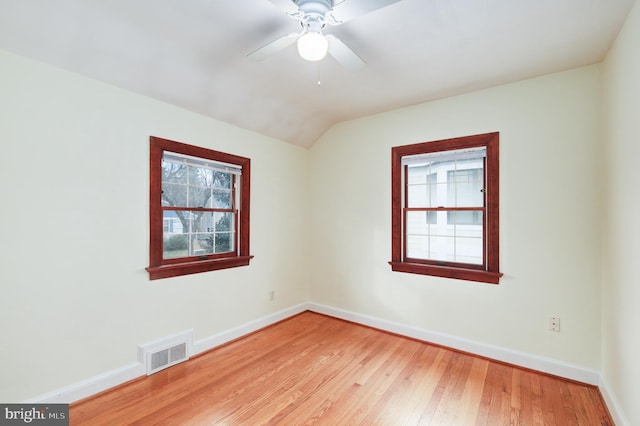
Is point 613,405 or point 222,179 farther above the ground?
point 222,179

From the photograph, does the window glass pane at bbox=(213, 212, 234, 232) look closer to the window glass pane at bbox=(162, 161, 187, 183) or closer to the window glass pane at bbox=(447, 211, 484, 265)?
the window glass pane at bbox=(162, 161, 187, 183)

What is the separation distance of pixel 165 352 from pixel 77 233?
4.11ft

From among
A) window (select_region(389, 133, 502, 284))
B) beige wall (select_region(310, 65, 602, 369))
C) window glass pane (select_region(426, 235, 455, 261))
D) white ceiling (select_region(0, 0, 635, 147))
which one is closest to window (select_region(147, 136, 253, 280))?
white ceiling (select_region(0, 0, 635, 147))

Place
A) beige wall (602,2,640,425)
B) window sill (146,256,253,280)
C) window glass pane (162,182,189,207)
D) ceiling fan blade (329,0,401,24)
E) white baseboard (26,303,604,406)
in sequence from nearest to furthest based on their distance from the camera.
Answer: ceiling fan blade (329,0,401,24) → beige wall (602,2,640,425) → white baseboard (26,303,604,406) → window sill (146,256,253,280) → window glass pane (162,182,189,207)

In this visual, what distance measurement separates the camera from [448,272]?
118 inches

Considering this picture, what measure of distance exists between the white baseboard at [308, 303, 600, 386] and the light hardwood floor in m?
0.08

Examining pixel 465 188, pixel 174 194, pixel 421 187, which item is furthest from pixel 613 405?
pixel 174 194

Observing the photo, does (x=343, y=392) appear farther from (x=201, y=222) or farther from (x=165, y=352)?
(x=201, y=222)

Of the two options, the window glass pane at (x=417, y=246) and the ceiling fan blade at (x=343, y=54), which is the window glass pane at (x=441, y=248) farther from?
the ceiling fan blade at (x=343, y=54)

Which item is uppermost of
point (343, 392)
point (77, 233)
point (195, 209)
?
point (195, 209)

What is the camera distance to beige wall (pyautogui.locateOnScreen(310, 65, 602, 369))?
93.7 inches

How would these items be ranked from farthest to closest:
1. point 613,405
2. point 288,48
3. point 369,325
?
point 369,325, point 288,48, point 613,405

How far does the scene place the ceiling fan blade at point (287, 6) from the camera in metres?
1.46

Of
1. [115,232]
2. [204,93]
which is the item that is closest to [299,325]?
[115,232]
